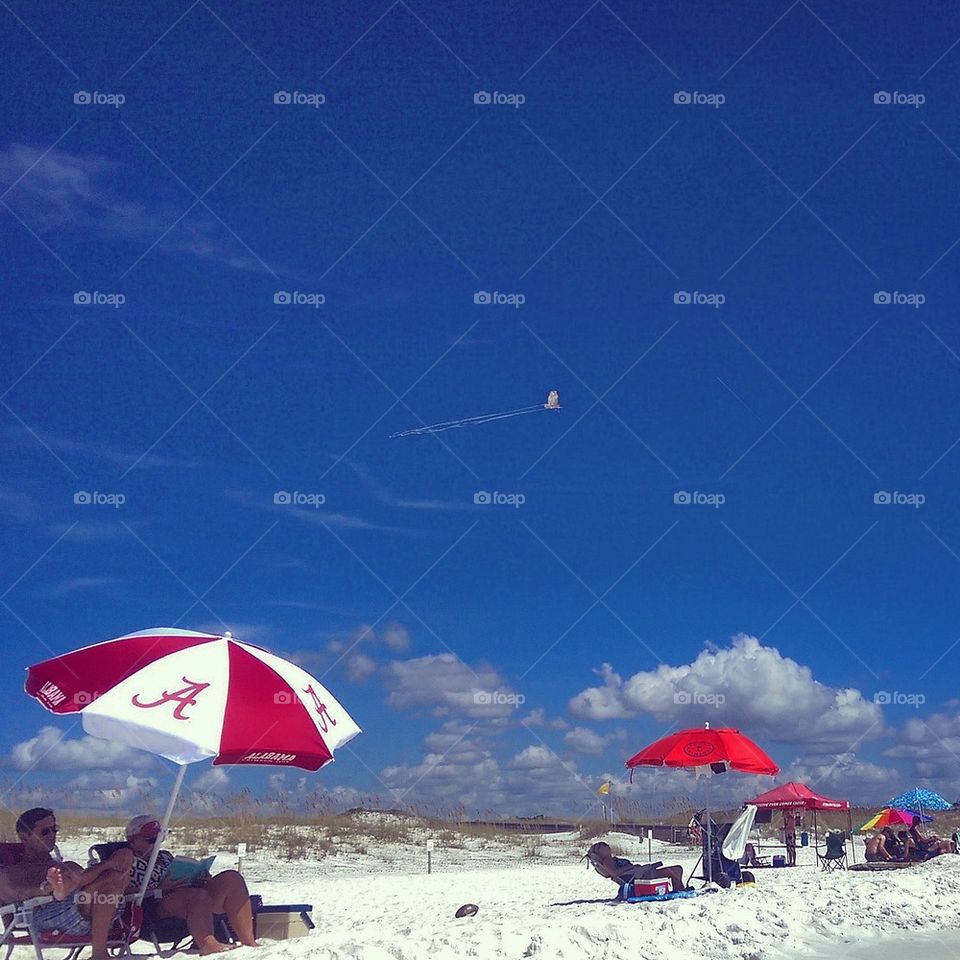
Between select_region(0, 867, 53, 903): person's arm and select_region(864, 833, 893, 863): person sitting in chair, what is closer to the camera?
select_region(0, 867, 53, 903): person's arm

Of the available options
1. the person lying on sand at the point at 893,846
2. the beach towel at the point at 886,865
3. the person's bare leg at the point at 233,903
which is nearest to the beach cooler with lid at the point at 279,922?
the person's bare leg at the point at 233,903

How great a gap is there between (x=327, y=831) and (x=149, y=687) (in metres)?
21.7

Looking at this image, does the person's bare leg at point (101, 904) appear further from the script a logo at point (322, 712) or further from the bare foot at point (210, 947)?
the script a logo at point (322, 712)

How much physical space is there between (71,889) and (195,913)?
90 centimetres

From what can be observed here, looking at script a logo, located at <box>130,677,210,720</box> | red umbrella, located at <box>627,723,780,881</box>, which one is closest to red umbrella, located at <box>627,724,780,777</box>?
red umbrella, located at <box>627,723,780,881</box>

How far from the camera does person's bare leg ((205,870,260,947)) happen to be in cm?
723

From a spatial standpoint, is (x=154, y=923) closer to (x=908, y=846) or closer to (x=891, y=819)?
(x=908, y=846)

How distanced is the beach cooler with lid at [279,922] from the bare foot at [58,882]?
5.92 ft

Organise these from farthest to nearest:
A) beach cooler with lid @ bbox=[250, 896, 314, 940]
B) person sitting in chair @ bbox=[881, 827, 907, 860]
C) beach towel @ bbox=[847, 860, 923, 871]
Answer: person sitting in chair @ bbox=[881, 827, 907, 860]
beach towel @ bbox=[847, 860, 923, 871]
beach cooler with lid @ bbox=[250, 896, 314, 940]

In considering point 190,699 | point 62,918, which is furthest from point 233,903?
point 190,699

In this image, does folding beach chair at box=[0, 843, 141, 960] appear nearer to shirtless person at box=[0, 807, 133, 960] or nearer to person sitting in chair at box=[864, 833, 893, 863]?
shirtless person at box=[0, 807, 133, 960]

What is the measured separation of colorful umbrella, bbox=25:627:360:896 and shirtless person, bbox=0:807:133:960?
0.27 meters

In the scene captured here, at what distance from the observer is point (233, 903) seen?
285 inches

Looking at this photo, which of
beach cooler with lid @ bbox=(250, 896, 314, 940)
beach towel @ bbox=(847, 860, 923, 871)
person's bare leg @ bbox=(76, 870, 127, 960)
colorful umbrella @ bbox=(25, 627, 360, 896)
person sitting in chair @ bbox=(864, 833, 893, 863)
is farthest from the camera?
person sitting in chair @ bbox=(864, 833, 893, 863)
